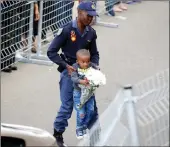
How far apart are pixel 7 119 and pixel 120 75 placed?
0.84 metres

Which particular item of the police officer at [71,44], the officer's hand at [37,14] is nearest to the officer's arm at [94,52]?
the police officer at [71,44]

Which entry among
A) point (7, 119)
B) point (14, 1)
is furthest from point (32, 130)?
point (14, 1)

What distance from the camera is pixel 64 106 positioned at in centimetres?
328

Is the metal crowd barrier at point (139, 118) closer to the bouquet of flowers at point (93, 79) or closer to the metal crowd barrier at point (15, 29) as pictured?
the bouquet of flowers at point (93, 79)

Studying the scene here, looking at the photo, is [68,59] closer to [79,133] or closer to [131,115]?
[79,133]

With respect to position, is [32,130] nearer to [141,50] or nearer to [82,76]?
[82,76]

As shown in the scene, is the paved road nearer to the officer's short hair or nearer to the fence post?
the officer's short hair

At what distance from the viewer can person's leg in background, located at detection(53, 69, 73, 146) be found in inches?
124

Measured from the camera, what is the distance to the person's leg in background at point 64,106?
10.3 ft

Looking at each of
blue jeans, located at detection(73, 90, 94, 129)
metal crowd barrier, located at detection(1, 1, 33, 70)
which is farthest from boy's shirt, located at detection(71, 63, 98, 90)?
metal crowd barrier, located at detection(1, 1, 33, 70)

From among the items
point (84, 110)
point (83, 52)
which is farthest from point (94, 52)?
point (84, 110)

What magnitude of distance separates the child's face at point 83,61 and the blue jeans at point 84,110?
0.22 metres

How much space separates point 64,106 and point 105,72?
462mm

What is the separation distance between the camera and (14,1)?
4258mm
